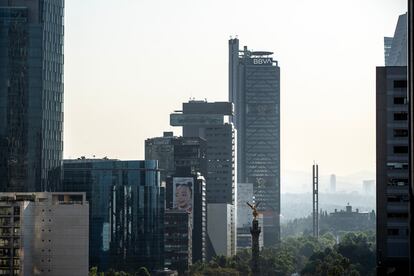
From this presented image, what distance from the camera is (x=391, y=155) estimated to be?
332ft

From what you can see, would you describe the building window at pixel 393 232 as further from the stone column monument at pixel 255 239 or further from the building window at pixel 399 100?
the stone column monument at pixel 255 239

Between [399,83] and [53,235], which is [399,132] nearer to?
[399,83]

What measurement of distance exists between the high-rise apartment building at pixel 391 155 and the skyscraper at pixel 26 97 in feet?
275

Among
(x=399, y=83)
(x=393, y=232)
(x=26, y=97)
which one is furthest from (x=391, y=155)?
(x=26, y=97)

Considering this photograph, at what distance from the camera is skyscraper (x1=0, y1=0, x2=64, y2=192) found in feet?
584

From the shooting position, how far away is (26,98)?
17962 cm

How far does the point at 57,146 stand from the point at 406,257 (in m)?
91.3

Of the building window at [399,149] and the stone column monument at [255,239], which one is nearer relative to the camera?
the building window at [399,149]

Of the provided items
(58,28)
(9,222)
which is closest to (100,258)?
(58,28)

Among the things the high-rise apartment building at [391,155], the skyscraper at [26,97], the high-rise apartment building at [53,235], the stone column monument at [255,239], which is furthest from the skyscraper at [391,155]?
the skyscraper at [26,97]

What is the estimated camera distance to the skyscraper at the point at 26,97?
584ft

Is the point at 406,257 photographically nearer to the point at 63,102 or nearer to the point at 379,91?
the point at 379,91

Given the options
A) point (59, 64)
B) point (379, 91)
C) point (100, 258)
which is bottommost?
point (100, 258)

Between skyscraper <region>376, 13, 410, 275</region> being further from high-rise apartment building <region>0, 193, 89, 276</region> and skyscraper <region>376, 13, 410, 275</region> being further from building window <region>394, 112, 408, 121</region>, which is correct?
high-rise apartment building <region>0, 193, 89, 276</region>
